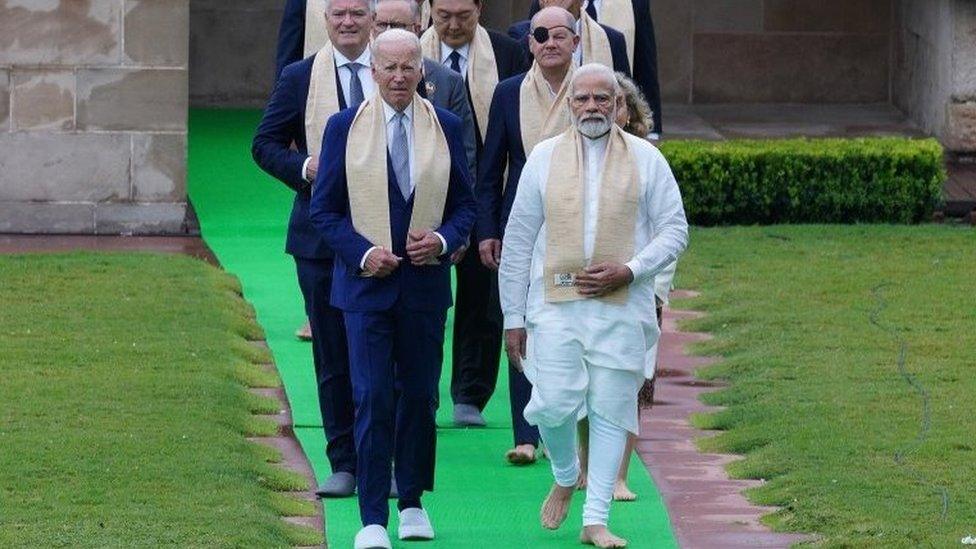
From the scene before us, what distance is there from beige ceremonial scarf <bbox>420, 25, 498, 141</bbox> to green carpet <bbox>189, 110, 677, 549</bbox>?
1.44 metres

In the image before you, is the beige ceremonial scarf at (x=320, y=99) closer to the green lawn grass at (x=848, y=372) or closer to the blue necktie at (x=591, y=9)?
the green lawn grass at (x=848, y=372)

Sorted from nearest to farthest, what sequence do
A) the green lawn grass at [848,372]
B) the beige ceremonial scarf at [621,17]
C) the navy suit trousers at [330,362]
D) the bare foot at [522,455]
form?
1. the green lawn grass at [848,372]
2. the navy suit trousers at [330,362]
3. the bare foot at [522,455]
4. the beige ceremonial scarf at [621,17]

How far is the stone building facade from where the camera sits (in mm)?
14688

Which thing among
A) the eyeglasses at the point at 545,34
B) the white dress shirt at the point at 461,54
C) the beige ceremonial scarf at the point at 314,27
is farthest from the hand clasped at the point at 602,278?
the beige ceremonial scarf at the point at 314,27

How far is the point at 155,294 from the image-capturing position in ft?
41.4

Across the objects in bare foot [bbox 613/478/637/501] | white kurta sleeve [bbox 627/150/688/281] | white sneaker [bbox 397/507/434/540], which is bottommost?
bare foot [bbox 613/478/637/501]

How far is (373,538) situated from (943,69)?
10.9m

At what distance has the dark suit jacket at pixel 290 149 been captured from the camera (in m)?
8.69

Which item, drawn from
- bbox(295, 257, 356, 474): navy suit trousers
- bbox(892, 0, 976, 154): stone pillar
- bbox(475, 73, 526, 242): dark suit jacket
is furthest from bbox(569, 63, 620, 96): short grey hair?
bbox(892, 0, 976, 154): stone pillar

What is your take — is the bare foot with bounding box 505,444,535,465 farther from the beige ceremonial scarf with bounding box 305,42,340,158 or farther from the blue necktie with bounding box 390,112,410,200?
the blue necktie with bounding box 390,112,410,200

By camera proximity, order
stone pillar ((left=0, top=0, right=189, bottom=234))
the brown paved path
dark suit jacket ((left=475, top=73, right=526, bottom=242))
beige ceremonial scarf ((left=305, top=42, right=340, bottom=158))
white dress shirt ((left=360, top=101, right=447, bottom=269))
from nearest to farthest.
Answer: white dress shirt ((left=360, top=101, right=447, bottom=269))
the brown paved path
beige ceremonial scarf ((left=305, top=42, right=340, bottom=158))
dark suit jacket ((left=475, top=73, right=526, bottom=242))
stone pillar ((left=0, top=0, right=189, bottom=234))

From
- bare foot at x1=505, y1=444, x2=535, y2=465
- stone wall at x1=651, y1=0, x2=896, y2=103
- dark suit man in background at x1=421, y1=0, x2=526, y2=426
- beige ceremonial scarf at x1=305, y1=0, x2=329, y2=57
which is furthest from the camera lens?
stone wall at x1=651, y1=0, x2=896, y2=103

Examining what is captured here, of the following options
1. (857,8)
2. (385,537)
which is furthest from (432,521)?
(857,8)

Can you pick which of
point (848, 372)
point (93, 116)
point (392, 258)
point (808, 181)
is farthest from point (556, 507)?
point (808, 181)
